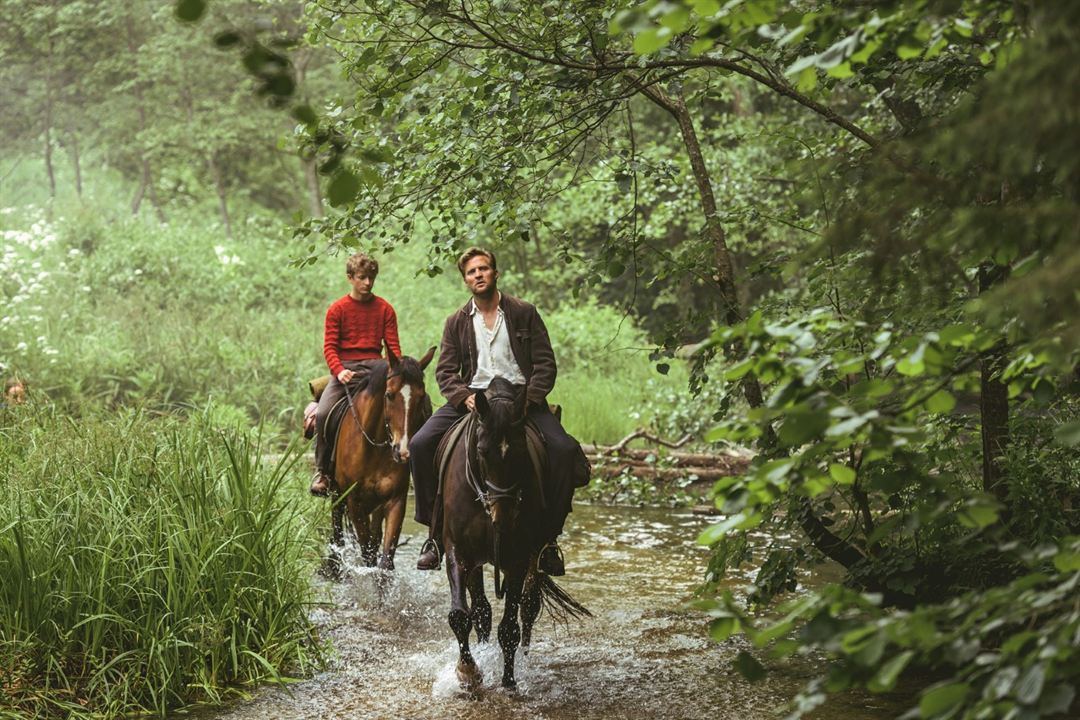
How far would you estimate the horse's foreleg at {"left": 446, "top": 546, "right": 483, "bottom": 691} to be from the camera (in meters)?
6.71

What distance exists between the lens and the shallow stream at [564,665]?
6.21m

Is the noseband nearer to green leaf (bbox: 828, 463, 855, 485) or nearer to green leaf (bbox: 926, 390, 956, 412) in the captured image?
green leaf (bbox: 828, 463, 855, 485)

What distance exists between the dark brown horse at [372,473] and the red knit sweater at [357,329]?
0.48m

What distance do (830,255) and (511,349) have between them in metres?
2.43

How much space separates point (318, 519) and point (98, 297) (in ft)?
52.1

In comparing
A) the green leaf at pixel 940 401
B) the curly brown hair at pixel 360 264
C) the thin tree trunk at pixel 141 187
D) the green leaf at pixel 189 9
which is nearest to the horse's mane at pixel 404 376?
the curly brown hair at pixel 360 264

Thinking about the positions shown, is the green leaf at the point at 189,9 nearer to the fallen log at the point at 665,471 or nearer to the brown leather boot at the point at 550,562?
the brown leather boot at the point at 550,562

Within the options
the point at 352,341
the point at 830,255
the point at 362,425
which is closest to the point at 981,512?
the point at 830,255

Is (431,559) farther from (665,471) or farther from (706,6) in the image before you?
(665,471)

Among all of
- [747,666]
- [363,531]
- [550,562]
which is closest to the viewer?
[747,666]

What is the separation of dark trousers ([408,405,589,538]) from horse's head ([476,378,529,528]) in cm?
43

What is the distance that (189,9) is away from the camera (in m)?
2.14

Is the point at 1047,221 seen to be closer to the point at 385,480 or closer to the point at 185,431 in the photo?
the point at 185,431

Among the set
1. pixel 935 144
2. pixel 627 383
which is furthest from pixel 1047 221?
pixel 627 383
